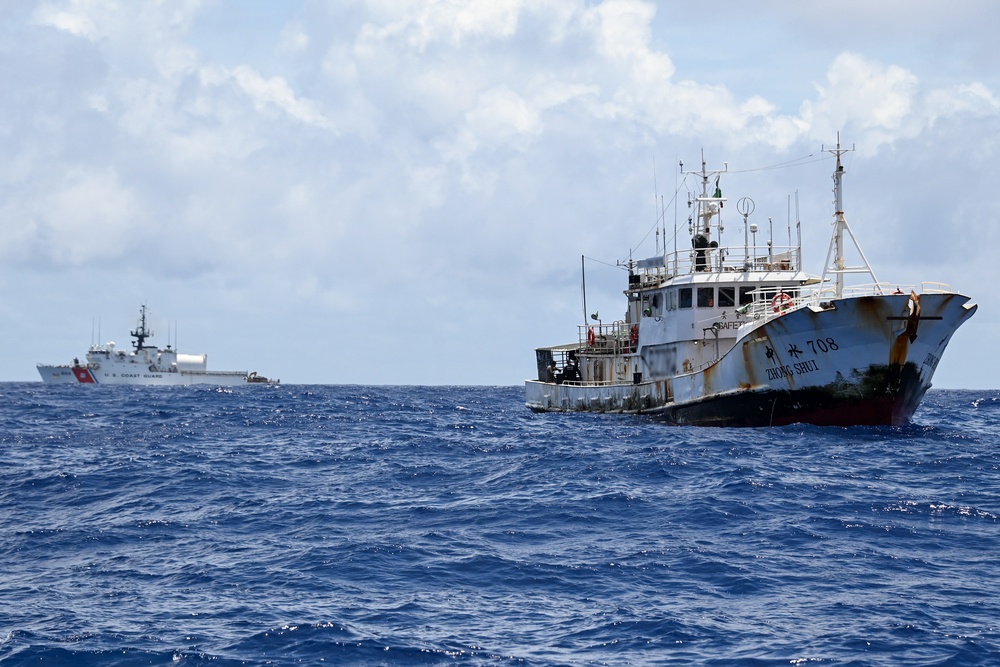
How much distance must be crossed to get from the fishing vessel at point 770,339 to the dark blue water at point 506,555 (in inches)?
111

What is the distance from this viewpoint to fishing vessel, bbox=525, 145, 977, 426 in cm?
2928

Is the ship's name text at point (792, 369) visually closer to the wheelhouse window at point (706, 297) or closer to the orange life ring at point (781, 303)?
the orange life ring at point (781, 303)

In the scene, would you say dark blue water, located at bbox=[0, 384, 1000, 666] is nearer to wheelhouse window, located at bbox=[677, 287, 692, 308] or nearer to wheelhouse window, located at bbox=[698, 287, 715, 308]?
wheelhouse window, located at bbox=[698, 287, 715, 308]

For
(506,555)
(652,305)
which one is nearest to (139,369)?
(652,305)

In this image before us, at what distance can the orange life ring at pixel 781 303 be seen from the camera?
31.8 meters

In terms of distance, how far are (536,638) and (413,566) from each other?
132 inches

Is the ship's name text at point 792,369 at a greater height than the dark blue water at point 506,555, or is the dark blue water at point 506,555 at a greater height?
the ship's name text at point 792,369

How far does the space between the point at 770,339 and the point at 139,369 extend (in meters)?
111

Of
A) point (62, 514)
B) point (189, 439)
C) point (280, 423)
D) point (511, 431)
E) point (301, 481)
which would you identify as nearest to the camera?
point (62, 514)

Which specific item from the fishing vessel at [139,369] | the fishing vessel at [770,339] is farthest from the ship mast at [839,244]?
the fishing vessel at [139,369]

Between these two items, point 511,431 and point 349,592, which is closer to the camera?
point 349,592

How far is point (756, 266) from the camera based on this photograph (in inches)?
1492

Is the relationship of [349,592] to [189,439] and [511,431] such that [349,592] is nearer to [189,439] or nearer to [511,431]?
[189,439]

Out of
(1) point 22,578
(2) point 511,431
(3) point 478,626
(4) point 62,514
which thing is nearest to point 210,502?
(4) point 62,514
